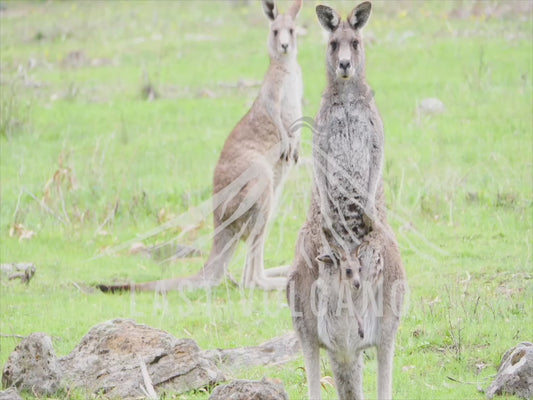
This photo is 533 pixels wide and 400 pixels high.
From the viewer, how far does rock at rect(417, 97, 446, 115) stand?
40.2 feet

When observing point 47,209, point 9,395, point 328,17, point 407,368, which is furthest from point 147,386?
point 47,209

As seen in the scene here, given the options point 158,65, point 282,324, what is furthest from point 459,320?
point 158,65

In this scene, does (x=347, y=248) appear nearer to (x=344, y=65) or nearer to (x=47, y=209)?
(x=344, y=65)

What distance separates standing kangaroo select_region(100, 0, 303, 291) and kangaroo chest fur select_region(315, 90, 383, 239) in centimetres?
306

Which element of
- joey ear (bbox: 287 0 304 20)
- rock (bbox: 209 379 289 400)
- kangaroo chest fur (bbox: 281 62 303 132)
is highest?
joey ear (bbox: 287 0 304 20)

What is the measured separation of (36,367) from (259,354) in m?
1.41

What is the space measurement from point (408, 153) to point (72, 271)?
3.90 m

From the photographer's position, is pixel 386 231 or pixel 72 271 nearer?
pixel 386 231

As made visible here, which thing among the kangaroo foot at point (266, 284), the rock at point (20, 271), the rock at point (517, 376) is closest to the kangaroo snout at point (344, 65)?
the rock at point (517, 376)

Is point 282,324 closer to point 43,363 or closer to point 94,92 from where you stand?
point 43,363

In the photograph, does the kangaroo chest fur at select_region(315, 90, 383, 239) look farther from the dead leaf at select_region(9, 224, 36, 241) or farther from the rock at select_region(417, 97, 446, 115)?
the rock at select_region(417, 97, 446, 115)

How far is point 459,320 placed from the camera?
641 cm

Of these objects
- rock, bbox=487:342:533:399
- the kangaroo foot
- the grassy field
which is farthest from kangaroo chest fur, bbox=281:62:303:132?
rock, bbox=487:342:533:399

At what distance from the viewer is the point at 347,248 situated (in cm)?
490
